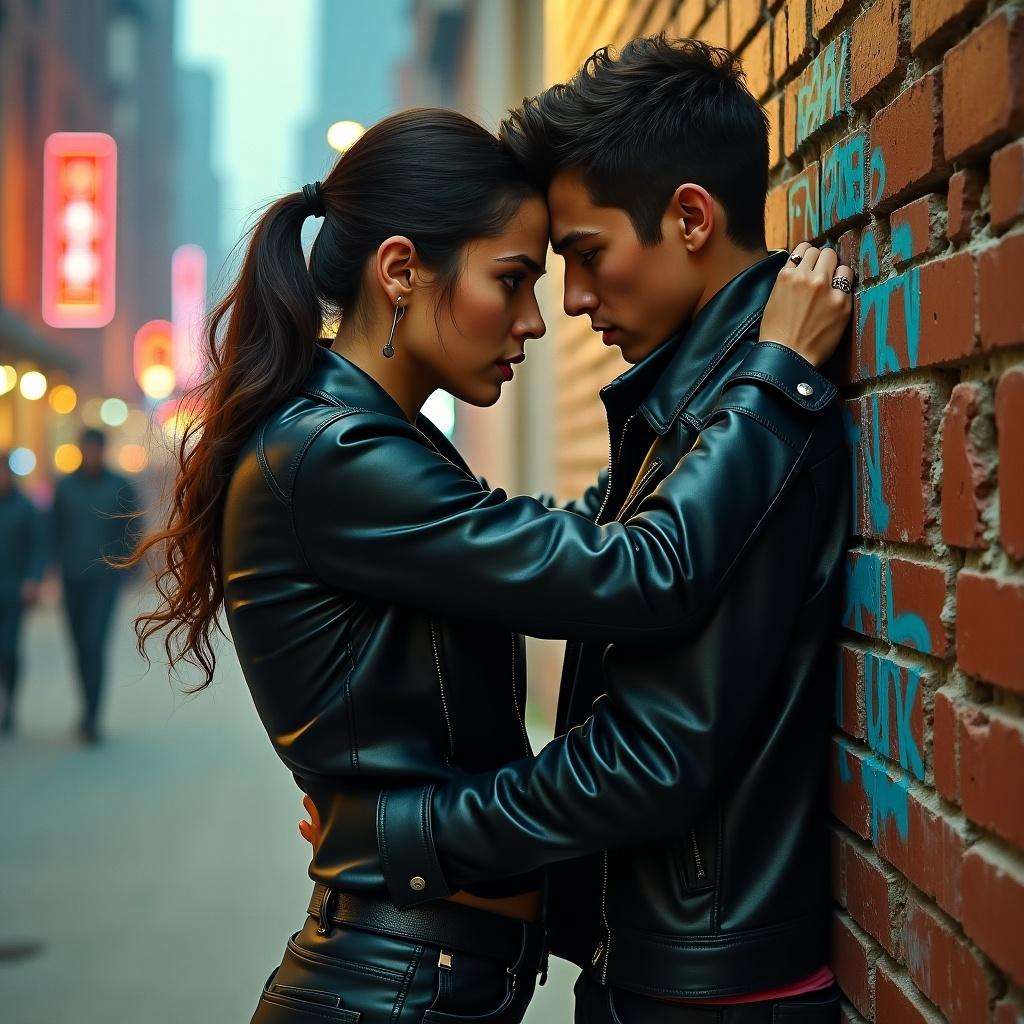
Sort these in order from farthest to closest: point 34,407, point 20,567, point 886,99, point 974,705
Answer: point 34,407, point 20,567, point 886,99, point 974,705

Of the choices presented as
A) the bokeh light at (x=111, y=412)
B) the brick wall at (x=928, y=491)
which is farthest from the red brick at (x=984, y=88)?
the bokeh light at (x=111, y=412)

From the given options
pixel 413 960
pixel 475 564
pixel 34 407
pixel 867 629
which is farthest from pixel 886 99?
pixel 34 407

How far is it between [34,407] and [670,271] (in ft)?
98.8

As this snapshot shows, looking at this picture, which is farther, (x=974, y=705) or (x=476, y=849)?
(x=476, y=849)

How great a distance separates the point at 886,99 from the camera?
182cm

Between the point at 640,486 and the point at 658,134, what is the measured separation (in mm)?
553

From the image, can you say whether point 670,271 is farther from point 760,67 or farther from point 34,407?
point 34,407

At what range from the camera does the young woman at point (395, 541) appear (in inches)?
73.2

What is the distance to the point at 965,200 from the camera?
152 cm

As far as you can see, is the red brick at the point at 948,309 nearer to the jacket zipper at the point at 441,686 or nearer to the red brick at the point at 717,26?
the jacket zipper at the point at 441,686

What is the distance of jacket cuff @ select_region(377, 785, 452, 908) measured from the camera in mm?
1939

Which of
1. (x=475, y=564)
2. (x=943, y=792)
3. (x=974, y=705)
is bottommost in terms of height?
(x=943, y=792)

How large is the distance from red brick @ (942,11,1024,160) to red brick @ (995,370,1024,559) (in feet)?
0.87

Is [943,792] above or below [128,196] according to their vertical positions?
below
